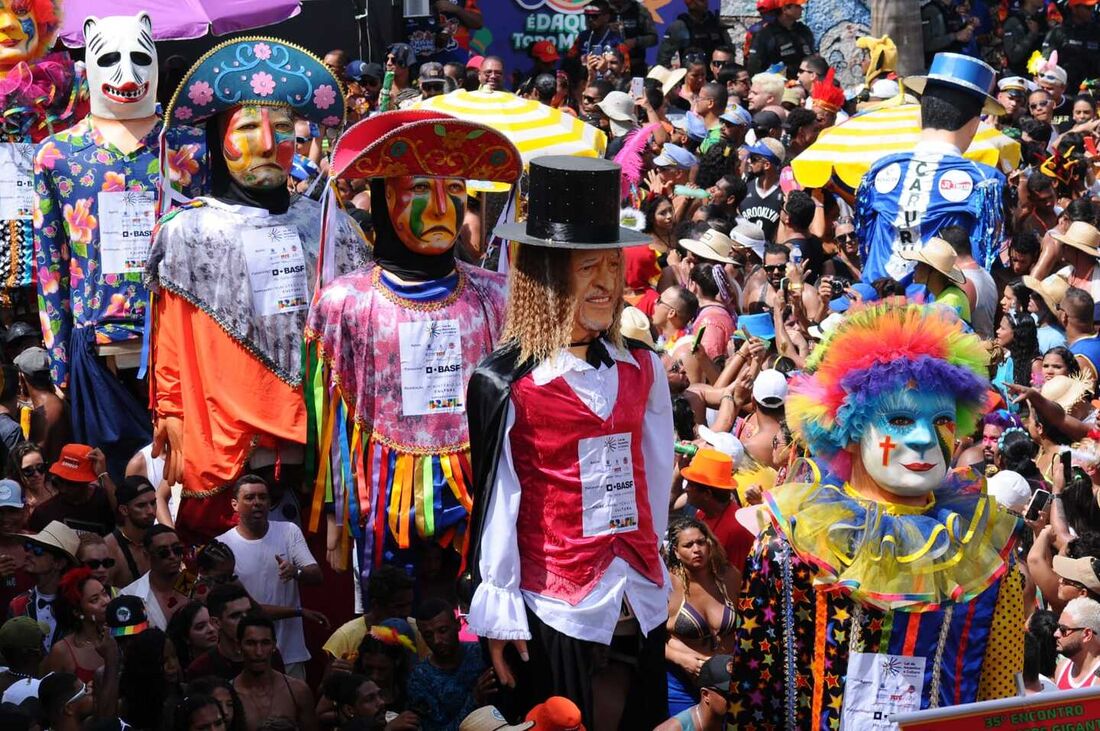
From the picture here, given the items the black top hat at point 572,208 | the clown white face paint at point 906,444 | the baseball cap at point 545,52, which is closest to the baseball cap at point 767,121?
the baseball cap at point 545,52

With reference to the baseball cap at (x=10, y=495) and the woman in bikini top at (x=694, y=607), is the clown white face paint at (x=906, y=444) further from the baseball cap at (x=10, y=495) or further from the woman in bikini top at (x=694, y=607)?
the baseball cap at (x=10, y=495)

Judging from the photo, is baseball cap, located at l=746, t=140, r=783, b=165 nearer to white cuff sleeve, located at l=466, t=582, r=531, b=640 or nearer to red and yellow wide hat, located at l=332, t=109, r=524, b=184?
red and yellow wide hat, located at l=332, t=109, r=524, b=184

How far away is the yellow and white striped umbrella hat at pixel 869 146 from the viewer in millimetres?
11398

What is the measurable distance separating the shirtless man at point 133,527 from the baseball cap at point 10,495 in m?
0.39

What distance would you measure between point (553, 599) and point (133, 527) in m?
2.60

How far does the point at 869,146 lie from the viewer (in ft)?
37.8

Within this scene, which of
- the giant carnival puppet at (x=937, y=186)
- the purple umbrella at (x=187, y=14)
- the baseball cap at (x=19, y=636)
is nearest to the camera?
the baseball cap at (x=19, y=636)

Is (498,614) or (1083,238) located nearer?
(498,614)

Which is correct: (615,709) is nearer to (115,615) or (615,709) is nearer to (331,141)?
(115,615)

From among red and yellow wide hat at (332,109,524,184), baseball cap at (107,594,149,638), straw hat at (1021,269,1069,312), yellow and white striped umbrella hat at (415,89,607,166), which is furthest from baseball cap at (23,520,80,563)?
straw hat at (1021,269,1069,312)

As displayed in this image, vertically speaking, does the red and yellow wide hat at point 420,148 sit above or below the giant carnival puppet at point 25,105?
above

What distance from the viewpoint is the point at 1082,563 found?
7.13 meters

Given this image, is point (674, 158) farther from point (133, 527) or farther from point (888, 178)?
point (133, 527)

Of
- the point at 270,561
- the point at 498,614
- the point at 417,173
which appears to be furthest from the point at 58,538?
the point at 498,614
